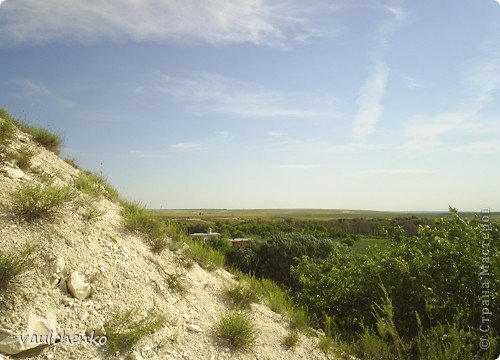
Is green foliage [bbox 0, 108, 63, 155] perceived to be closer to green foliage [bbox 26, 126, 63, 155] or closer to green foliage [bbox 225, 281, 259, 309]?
green foliage [bbox 26, 126, 63, 155]

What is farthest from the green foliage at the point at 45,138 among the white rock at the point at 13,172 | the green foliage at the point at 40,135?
the white rock at the point at 13,172

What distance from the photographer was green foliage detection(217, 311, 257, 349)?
5199 mm

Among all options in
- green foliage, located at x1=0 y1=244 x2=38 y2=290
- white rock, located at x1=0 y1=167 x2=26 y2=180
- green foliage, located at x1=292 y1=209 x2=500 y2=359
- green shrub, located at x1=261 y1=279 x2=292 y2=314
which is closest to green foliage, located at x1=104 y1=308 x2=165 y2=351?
green foliage, located at x1=0 y1=244 x2=38 y2=290

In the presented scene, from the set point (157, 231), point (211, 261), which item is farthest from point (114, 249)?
point (211, 261)

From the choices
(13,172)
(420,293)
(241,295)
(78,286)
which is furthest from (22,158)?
(420,293)

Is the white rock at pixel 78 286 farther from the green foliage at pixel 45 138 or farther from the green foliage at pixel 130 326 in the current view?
the green foliage at pixel 45 138

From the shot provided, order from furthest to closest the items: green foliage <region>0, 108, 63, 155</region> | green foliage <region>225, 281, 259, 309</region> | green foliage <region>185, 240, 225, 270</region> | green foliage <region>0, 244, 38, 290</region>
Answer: green foliage <region>0, 108, 63, 155</region> < green foliage <region>185, 240, 225, 270</region> < green foliage <region>225, 281, 259, 309</region> < green foliage <region>0, 244, 38, 290</region>

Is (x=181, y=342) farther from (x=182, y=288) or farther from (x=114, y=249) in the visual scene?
(x=114, y=249)

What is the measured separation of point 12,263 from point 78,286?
872mm

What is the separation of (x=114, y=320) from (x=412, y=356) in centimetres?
525

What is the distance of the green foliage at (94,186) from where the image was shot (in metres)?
6.82

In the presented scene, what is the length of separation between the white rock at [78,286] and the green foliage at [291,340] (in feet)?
10.8

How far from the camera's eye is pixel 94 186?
734 centimetres

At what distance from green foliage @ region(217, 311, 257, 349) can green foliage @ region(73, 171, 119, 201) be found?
11.6 feet
